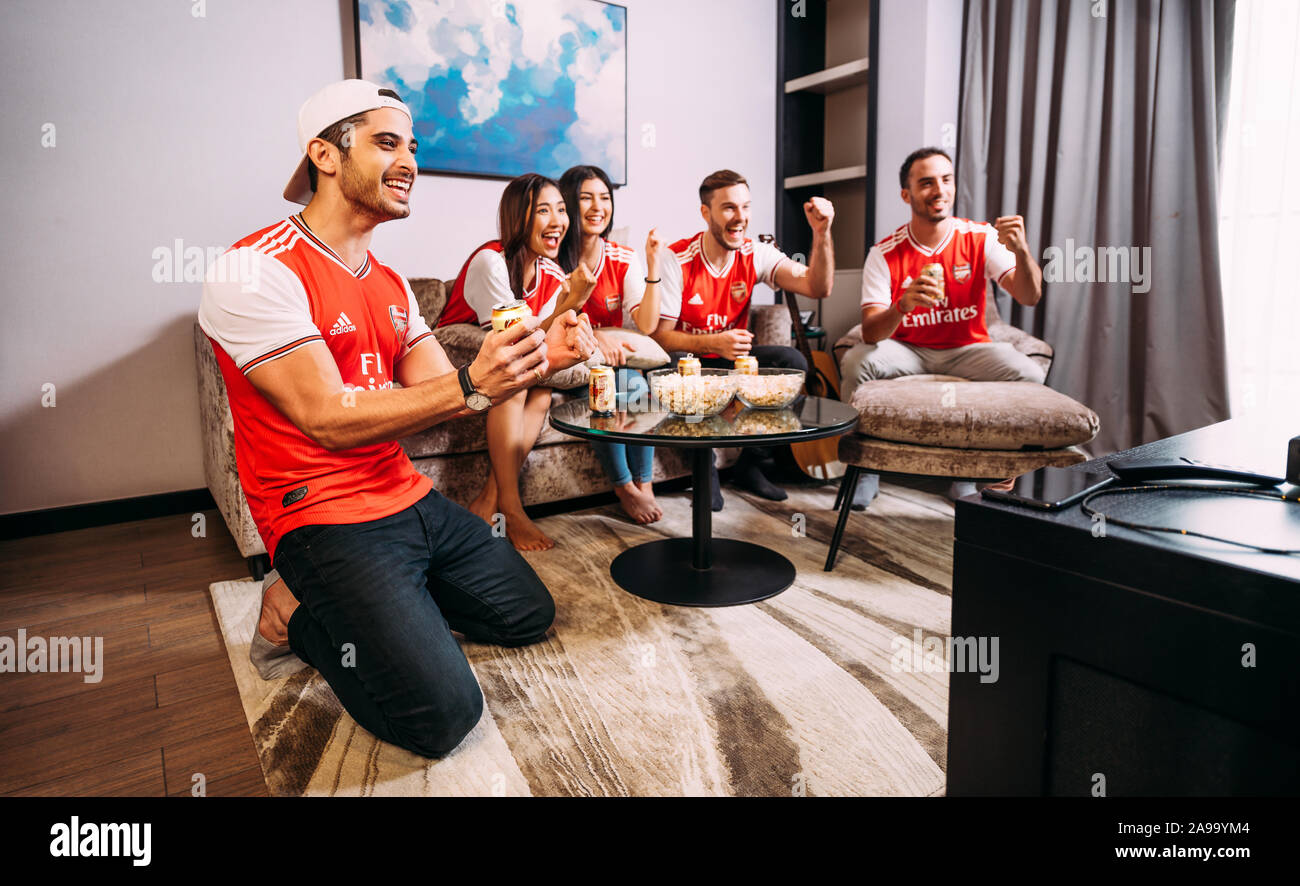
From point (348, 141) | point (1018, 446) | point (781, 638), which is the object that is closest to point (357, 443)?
point (348, 141)

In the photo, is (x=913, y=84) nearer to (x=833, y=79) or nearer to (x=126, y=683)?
(x=833, y=79)

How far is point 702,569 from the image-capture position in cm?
197

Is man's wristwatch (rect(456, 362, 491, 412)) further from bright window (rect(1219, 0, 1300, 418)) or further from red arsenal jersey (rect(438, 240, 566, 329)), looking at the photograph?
bright window (rect(1219, 0, 1300, 418))

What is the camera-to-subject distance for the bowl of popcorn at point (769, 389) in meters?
1.88

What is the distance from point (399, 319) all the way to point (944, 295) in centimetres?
186

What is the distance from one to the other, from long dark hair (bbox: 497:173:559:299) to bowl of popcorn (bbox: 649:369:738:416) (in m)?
0.84

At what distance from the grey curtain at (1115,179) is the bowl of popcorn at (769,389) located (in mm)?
1726

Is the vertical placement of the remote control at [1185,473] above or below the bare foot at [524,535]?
Result: above

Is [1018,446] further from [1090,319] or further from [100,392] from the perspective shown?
[100,392]

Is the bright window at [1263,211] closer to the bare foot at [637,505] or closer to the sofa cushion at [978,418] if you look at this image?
the sofa cushion at [978,418]

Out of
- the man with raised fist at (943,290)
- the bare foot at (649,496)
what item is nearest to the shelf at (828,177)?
the man with raised fist at (943,290)

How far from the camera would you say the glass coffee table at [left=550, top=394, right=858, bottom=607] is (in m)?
1.62

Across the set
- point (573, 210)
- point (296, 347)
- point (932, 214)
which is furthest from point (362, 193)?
point (932, 214)
